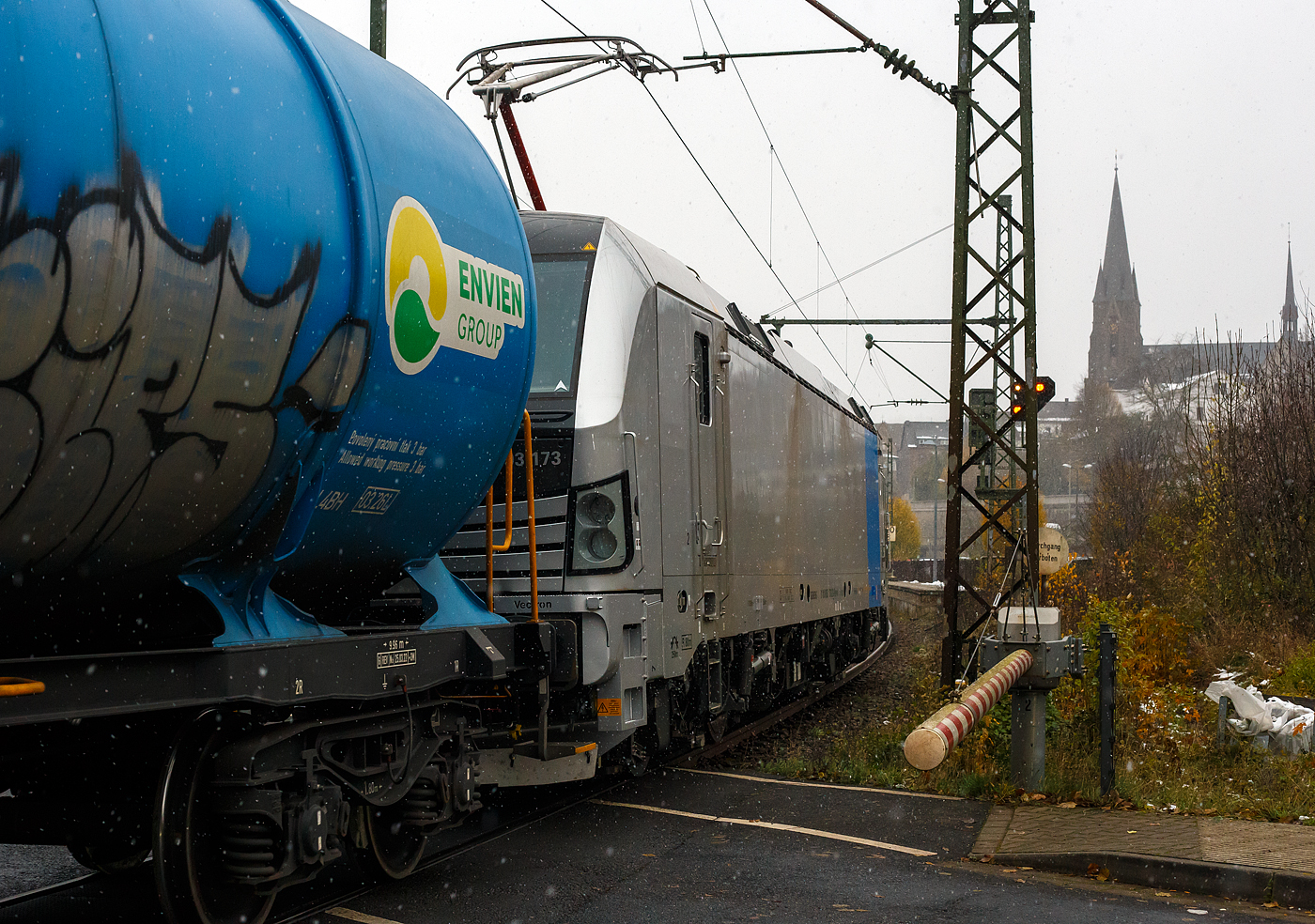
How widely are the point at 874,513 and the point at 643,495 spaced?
40.2 feet

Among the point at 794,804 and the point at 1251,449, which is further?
the point at 1251,449

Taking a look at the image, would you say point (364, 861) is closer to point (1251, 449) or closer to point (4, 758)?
point (4, 758)

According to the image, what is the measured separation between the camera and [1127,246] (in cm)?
12144

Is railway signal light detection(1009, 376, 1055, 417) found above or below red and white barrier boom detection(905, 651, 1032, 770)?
above

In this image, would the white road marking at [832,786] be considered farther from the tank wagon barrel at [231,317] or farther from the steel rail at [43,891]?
the steel rail at [43,891]

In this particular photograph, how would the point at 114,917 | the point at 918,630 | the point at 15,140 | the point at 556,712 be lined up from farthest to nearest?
the point at 918,630 → the point at 556,712 → the point at 114,917 → the point at 15,140

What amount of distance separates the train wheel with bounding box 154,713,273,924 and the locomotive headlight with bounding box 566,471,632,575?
9.68 feet

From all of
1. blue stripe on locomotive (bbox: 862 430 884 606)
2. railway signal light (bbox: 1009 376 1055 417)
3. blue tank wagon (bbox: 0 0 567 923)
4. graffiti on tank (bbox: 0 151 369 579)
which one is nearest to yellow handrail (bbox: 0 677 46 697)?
blue tank wagon (bbox: 0 0 567 923)

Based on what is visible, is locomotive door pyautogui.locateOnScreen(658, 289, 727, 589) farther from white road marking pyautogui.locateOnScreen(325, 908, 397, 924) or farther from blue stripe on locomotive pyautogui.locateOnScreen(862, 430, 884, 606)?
blue stripe on locomotive pyautogui.locateOnScreen(862, 430, 884, 606)

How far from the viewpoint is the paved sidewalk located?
20.4 ft

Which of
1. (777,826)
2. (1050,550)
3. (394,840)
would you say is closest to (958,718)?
(777,826)

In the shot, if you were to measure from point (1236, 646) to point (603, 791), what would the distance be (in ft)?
33.8

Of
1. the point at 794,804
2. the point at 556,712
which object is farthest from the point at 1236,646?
the point at 556,712

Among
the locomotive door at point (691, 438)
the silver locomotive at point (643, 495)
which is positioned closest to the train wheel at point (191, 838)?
the silver locomotive at point (643, 495)
